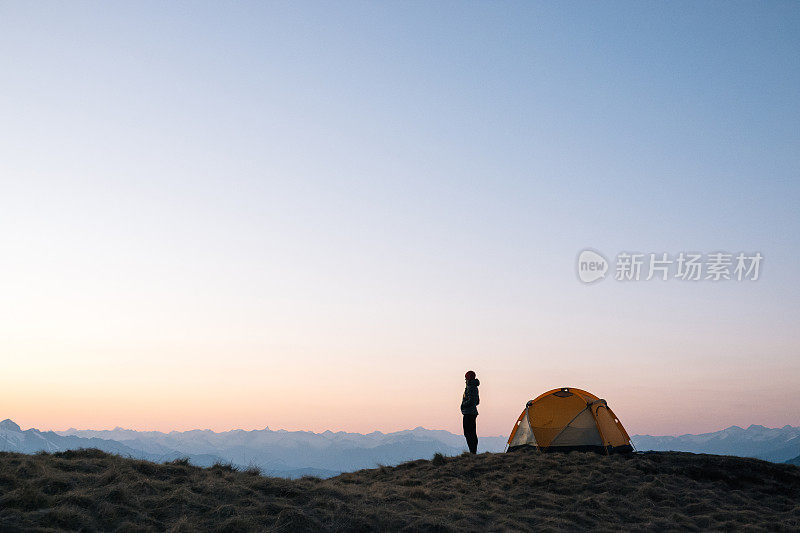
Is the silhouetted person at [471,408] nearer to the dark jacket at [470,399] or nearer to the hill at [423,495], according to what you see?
the dark jacket at [470,399]

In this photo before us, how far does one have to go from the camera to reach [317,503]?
39.5ft

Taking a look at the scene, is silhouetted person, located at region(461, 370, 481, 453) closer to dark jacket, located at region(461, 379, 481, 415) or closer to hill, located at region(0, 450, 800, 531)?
dark jacket, located at region(461, 379, 481, 415)

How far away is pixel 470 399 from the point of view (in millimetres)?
22188

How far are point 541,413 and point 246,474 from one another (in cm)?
1300

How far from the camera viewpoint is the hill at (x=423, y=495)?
413 inches

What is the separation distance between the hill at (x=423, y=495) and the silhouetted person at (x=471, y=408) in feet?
5.60

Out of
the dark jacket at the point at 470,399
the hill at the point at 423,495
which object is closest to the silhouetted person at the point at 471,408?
the dark jacket at the point at 470,399

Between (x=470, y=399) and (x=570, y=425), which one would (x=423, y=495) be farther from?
(x=570, y=425)

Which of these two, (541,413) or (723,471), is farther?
(541,413)

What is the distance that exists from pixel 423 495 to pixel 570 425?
9.69 metres

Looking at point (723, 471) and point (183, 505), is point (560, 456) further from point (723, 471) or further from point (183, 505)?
point (183, 505)

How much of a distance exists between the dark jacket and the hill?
207 cm

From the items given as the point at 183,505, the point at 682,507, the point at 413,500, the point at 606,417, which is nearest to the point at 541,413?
the point at 606,417

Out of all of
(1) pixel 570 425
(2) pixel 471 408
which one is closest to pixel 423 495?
(2) pixel 471 408
